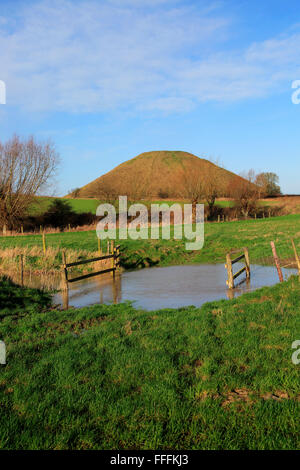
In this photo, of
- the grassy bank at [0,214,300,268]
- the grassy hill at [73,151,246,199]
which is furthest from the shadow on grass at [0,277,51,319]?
the grassy hill at [73,151,246,199]

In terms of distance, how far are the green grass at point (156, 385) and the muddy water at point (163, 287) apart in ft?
15.7

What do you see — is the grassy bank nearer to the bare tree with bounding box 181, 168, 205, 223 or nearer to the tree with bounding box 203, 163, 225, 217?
the bare tree with bounding box 181, 168, 205, 223

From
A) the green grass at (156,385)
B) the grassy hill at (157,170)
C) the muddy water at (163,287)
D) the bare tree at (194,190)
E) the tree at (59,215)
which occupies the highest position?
the grassy hill at (157,170)

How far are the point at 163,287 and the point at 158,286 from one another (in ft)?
1.42

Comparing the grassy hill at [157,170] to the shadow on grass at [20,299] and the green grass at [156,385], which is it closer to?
the shadow on grass at [20,299]

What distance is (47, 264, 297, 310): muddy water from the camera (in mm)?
14648

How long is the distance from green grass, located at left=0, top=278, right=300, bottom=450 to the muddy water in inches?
189

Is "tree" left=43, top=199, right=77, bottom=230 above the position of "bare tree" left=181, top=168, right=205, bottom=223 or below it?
below

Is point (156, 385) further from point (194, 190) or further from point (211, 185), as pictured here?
point (211, 185)

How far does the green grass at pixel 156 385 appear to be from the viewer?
173 inches

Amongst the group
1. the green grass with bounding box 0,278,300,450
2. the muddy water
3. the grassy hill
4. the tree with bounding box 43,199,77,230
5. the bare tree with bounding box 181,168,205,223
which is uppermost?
the grassy hill

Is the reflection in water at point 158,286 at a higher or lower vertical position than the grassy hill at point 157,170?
lower

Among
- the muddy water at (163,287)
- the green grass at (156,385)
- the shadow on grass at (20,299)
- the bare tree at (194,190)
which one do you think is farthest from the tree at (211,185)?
the green grass at (156,385)
